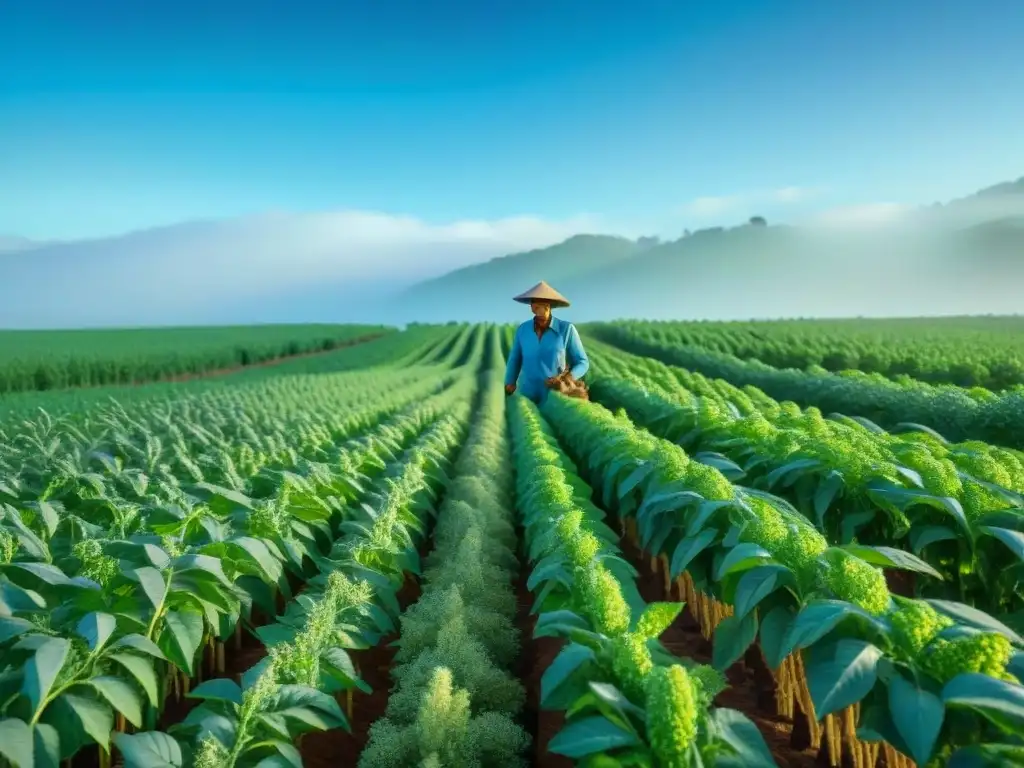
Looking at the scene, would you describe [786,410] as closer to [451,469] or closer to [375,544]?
[451,469]

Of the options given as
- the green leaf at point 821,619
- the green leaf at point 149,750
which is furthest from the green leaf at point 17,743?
the green leaf at point 821,619

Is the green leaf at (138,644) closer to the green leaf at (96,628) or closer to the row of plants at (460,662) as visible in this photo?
the green leaf at (96,628)

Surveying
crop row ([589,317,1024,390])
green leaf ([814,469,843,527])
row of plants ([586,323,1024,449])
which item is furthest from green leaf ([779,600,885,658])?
crop row ([589,317,1024,390])

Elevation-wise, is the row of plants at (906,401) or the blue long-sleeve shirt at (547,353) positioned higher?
the blue long-sleeve shirt at (547,353)

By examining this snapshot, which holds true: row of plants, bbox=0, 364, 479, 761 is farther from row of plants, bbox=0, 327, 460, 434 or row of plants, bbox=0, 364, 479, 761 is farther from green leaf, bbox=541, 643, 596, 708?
row of plants, bbox=0, 327, 460, 434

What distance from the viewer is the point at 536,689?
3.71 metres

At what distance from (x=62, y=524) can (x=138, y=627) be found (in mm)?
2005

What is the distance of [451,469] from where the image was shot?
7973 mm

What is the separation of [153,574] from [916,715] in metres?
2.66

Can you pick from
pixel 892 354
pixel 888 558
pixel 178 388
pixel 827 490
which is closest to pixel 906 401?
pixel 827 490

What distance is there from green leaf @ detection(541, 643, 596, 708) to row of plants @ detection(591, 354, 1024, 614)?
1.18 metres

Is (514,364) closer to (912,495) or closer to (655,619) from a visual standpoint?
(912,495)

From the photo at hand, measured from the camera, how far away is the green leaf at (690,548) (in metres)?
2.99

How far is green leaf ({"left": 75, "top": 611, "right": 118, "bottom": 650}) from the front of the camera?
2.35 metres
